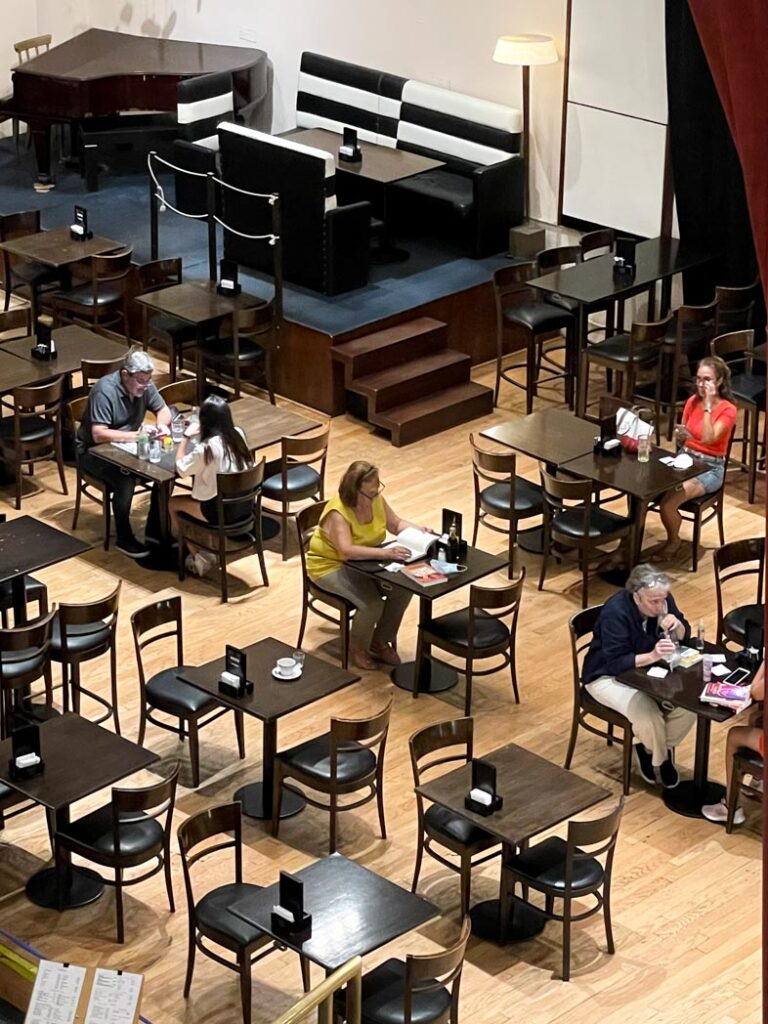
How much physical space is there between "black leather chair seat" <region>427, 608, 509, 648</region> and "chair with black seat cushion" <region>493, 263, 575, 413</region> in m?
3.14

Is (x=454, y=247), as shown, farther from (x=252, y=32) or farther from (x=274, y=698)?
(x=274, y=698)

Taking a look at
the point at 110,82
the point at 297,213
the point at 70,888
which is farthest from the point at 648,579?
the point at 110,82

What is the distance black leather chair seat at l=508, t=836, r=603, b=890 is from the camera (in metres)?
5.78

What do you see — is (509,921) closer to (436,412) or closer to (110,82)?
(436,412)

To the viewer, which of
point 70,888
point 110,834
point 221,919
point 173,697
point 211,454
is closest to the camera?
point 221,919

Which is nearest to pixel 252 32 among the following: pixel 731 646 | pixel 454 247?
pixel 454 247

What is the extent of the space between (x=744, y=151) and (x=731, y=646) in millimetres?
7858

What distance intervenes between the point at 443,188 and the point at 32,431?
390cm

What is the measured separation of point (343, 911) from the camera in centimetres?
515

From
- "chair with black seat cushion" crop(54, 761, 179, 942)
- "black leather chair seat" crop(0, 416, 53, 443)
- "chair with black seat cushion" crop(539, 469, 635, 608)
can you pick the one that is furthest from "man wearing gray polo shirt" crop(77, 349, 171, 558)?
"chair with black seat cushion" crop(54, 761, 179, 942)

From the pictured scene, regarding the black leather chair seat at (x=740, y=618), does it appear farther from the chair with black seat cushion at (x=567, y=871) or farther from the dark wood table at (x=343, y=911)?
the dark wood table at (x=343, y=911)

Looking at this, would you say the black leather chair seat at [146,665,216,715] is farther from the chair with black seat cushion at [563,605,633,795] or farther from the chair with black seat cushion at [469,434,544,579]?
the chair with black seat cushion at [469,434,544,579]

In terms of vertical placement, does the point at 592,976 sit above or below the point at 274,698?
below

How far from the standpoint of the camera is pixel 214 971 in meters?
5.86
